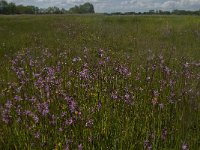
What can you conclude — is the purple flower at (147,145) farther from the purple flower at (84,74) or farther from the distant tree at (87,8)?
the distant tree at (87,8)

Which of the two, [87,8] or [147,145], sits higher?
[87,8]

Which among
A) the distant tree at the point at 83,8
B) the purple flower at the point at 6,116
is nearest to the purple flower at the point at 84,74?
the purple flower at the point at 6,116

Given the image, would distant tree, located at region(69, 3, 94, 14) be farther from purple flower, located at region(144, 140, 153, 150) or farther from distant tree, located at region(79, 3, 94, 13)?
purple flower, located at region(144, 140, 153, 150)

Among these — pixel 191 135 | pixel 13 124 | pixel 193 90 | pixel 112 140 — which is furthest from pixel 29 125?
pixel 193 90

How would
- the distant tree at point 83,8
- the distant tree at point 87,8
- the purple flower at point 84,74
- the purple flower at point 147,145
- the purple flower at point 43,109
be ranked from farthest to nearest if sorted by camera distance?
the distant tree at point 87,8 → the distant tree at point 83,8 → the purple flower at point 84,74 → the purple flower at point 43,109 → the purple flower at point 147,145

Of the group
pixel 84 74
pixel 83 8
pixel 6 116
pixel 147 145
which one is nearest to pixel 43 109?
pixel 6 116

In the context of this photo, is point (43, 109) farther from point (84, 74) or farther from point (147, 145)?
point (147, 145)

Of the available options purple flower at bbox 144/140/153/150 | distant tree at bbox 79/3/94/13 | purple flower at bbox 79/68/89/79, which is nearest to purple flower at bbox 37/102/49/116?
purple flower at bbox 79/68/89/79

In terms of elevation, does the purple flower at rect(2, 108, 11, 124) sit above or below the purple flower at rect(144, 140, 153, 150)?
above

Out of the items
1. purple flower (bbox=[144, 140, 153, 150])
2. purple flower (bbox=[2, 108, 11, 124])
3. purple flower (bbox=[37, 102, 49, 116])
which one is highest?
purple flower (bbox=[37, 102, 49, 116])

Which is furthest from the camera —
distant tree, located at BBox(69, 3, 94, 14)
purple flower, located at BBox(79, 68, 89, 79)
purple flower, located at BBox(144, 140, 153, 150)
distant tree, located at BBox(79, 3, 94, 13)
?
distant tree, located at BBox(79, 3, 94, 13)

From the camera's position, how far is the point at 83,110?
3844 mm

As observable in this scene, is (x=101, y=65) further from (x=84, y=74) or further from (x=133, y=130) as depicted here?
(x=133, y=130)

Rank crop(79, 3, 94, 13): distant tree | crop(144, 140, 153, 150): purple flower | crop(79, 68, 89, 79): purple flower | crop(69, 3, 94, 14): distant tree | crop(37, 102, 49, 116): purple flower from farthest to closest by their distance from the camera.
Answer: crop(79, 3, 94, 13): distant tree, crop(69, 3, 94, 14): distant tree, crop(79, 68, 89, 79): purple flower, crop(37, 102, 49, 116): purple flower, crop(144, 140, 153, 150): purple flower
